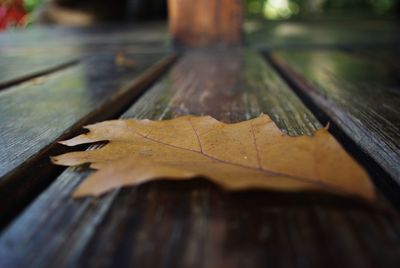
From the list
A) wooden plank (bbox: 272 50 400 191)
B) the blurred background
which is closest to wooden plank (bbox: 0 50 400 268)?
wooden plank (bbox: 272 50 400 191)

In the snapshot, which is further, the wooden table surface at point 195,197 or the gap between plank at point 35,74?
the gap between plank at point 35,74

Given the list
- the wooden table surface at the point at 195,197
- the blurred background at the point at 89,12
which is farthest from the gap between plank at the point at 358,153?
the blurred background at the point at 89,12

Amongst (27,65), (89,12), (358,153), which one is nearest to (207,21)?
(27,65)

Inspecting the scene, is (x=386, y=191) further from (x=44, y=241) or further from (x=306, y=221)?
(x=44, y=241)

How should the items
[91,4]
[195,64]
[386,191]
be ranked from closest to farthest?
[386,191] → [195,64] → [91,4]

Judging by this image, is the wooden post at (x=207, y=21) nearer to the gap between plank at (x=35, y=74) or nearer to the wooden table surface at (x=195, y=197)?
the gap between plank at (x=35, y=74)

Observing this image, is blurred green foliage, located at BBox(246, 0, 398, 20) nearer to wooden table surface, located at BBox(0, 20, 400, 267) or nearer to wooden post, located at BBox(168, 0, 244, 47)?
wooden post, located at BBox(168, 0, 244, 47)

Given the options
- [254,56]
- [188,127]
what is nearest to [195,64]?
[254,56]
